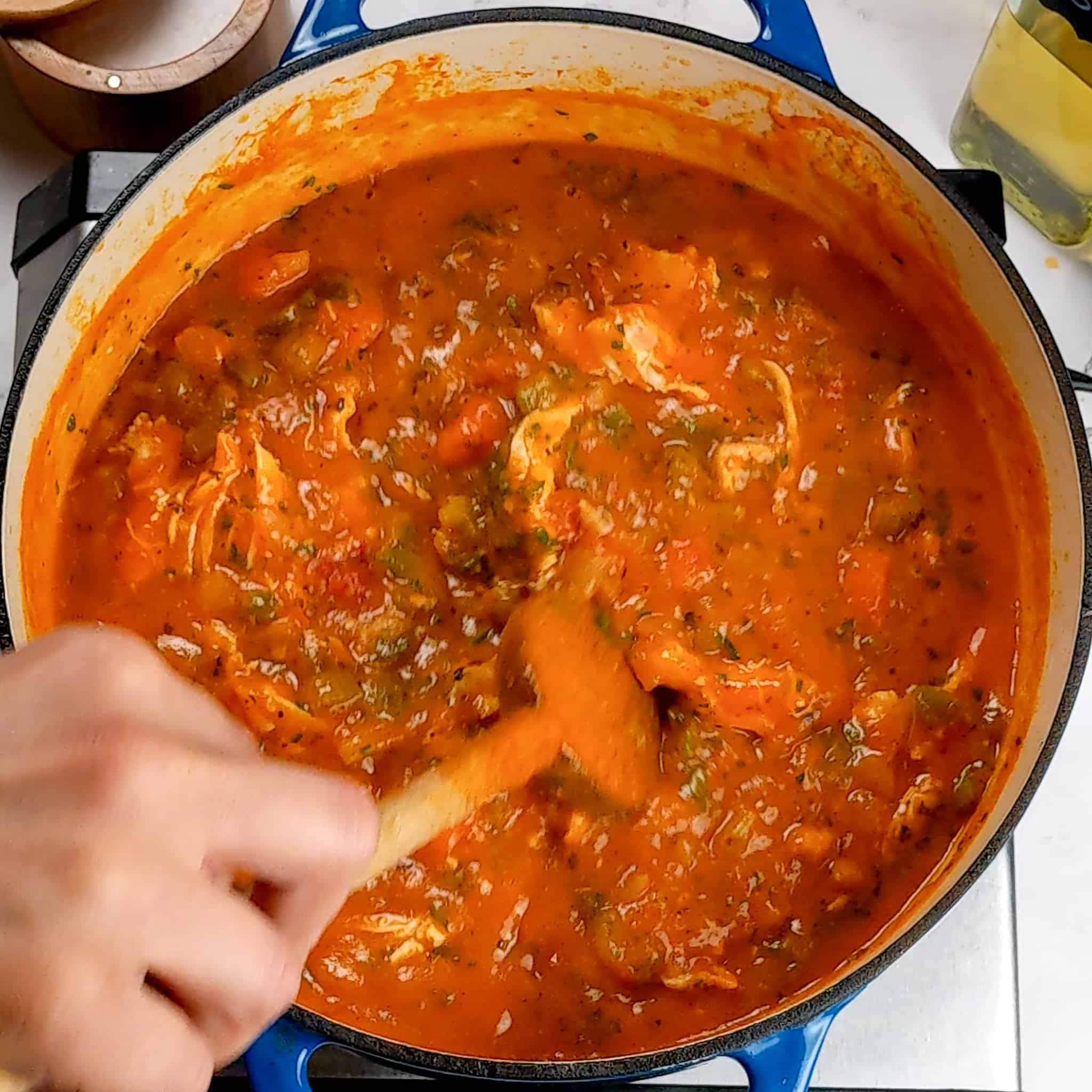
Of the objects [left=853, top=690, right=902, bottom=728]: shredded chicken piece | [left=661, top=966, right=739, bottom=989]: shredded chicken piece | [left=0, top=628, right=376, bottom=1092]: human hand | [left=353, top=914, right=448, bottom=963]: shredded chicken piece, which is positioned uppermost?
[left=0, top=628, right=376, bottom=1092]: human hand

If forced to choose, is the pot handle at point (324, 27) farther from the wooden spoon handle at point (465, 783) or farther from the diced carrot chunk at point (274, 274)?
the wooden spoon handle at point (465, 783)

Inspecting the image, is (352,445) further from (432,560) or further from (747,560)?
(747,560)

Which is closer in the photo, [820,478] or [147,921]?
[147,921]

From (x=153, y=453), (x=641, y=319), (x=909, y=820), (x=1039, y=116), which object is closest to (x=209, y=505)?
(x=153, y=453)

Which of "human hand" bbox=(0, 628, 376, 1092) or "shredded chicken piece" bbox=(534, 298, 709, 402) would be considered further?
"shredded chicken piece" bbox=(534, 298, 709, 402)

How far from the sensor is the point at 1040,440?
151 cm

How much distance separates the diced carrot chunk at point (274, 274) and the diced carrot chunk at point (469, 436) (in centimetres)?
30

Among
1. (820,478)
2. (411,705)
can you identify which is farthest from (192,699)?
(820,478)

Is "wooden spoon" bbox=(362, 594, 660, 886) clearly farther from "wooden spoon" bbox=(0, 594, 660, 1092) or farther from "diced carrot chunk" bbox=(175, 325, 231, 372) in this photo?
"diced carrot chunk" bbox=(175, 325, 231, 372)

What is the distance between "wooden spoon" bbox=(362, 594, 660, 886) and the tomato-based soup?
26mm

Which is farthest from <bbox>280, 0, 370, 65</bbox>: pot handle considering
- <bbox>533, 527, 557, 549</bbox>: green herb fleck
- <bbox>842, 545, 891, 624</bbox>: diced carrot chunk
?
<bbox>842, 545, 891, 624</bbox>: diced carrot chunk

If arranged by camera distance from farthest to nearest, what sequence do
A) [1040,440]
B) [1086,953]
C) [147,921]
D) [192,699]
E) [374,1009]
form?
[1086,953] → [1040,440] → [374,1009] → [192,699] → [147,921]

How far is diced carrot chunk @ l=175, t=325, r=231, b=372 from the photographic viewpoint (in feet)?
5.17

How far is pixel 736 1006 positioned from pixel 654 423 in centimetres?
69
